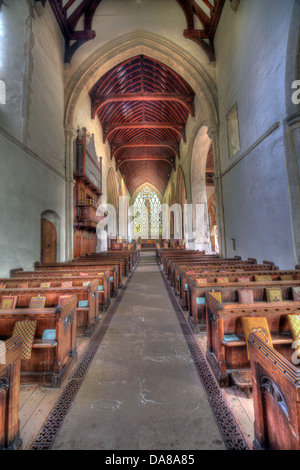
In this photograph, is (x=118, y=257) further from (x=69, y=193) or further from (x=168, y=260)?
(x=69, y=193)

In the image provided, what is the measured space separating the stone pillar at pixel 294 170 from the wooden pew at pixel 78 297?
3.50m

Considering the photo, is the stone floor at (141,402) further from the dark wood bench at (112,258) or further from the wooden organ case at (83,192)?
the wooden organ case at (83,192)

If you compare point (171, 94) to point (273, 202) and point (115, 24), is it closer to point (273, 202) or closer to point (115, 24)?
point (115, 24)

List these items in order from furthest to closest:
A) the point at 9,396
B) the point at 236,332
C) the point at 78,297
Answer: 1. the point at 78,297
2. the point at 236,332
3. the point at 9,396

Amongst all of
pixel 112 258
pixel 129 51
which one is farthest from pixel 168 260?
pixel 129 51

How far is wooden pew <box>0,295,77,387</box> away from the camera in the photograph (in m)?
1.97

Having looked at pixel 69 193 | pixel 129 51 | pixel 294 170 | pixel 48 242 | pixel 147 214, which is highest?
pixel 129 51

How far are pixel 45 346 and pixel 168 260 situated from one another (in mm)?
5143

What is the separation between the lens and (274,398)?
3.58 ft

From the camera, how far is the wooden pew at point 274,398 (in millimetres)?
917

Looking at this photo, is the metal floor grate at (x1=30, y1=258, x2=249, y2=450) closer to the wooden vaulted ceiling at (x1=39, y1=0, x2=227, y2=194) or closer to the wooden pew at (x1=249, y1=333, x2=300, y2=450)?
the wooden pew at (x1=249, y1=333, x2=300, y2=450)

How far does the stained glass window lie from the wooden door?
70.9ft

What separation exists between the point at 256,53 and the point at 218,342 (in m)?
6.16

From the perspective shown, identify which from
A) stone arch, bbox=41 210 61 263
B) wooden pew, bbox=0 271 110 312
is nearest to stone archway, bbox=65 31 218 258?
stone arch, bbox=41 210 61 263
